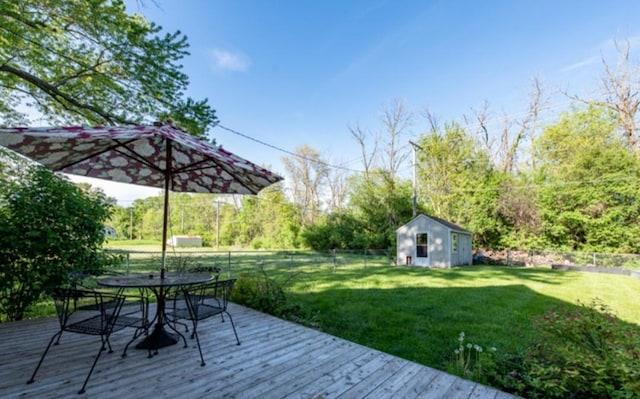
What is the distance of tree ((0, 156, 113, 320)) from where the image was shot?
142 inches

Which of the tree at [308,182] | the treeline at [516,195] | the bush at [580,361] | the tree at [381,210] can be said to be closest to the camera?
the bush at [580,361]

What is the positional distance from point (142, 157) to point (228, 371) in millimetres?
2259

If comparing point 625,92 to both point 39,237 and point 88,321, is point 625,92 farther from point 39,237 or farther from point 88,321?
point 39,237

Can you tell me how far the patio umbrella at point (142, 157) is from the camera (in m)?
2.15

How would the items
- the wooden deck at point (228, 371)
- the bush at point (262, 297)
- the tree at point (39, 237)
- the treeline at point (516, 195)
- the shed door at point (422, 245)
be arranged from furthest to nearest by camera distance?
the treeline at point (516, 195) → the shed door at point (422, 245) → the bush at point (262, 297) → the tree at point (39, 237) → the wooden deck at point (228, 371)

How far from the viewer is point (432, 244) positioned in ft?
40.8

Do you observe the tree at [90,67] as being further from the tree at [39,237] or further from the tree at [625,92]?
the tree at [625,92]

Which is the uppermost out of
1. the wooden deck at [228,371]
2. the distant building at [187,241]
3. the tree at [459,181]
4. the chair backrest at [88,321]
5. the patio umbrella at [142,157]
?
the tree at [459,181]

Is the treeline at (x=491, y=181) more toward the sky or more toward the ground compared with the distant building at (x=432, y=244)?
more toward the sky

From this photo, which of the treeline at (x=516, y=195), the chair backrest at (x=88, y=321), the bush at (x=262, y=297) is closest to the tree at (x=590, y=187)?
the treeline at (x=516, y=195)

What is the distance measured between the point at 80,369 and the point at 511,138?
21.7 metres

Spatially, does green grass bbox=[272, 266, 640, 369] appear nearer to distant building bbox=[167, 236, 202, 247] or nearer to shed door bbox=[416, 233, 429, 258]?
shed door bbox=[416, 233, 429, 258]

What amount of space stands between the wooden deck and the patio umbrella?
3.05 feet

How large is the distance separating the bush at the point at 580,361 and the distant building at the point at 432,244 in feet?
32.0
